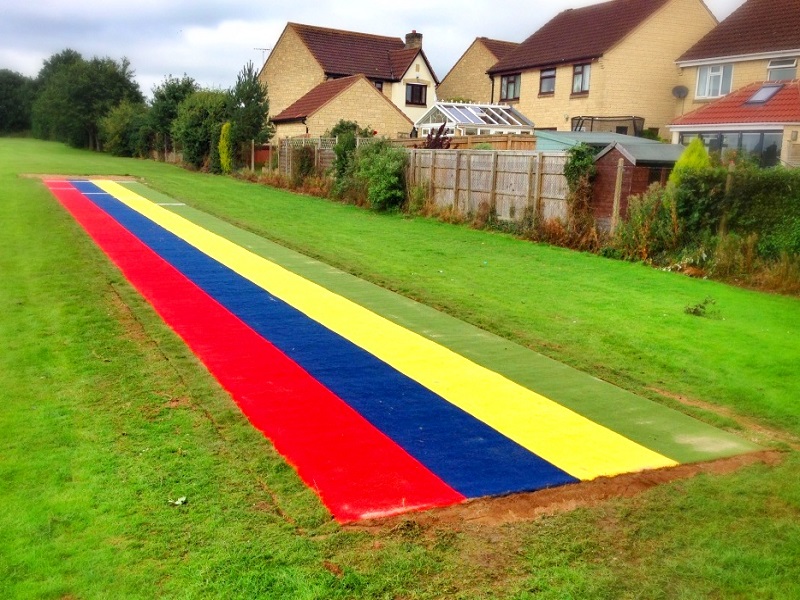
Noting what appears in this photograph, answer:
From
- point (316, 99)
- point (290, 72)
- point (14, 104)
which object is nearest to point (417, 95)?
point (290, 72)

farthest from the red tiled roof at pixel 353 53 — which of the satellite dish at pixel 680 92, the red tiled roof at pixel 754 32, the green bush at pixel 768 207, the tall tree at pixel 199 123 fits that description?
the green bush at pixel 768 207

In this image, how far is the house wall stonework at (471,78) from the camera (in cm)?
4666

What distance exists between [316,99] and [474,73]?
1161 cm

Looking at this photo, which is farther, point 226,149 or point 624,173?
point 226,149

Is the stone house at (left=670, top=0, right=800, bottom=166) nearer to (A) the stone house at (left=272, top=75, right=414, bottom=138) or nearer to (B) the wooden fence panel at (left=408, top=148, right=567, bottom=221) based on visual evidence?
(B) the wooden fence panel at (left=408, top=148, right=567, bottom=221)

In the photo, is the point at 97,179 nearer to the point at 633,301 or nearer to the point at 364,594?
the point at 633,301

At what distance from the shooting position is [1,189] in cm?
2559

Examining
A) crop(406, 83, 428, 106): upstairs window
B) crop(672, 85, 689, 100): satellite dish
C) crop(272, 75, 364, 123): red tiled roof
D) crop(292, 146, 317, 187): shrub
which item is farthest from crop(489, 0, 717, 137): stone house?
crop(406, 83, 428, 106): upstairs window

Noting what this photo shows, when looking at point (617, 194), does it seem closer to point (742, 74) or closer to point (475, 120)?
point (475, 120)

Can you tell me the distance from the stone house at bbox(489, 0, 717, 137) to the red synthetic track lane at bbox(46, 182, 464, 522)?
2619cm

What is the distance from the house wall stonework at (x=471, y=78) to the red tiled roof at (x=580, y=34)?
15.8 feet

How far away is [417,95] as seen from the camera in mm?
49938

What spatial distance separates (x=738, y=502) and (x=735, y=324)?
220 inches

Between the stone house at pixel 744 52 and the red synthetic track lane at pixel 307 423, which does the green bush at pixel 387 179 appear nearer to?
the red synthetic track lane at pixel 307 423
